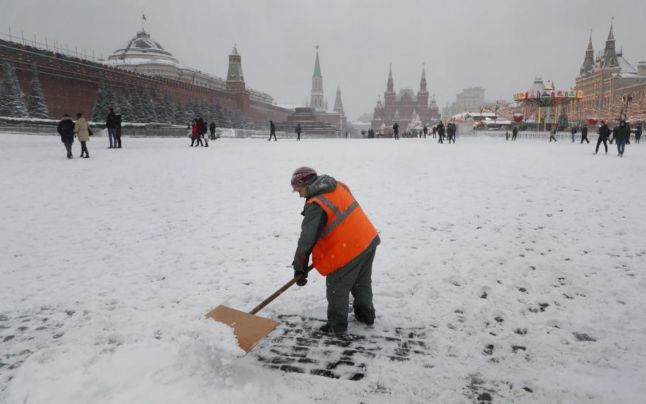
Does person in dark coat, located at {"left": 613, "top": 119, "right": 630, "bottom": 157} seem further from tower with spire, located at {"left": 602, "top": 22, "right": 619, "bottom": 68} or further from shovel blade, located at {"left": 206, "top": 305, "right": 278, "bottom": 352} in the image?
tower with spire, located at {"left": 602, "top": 22, "right": 619, "bottom": 68}

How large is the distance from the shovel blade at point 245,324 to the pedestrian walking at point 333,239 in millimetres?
472

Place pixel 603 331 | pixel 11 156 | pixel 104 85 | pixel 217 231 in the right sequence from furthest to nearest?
pixel 104 85 → pixel 11 156 → pixel 217 231 → pixel 603 331

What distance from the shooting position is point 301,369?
2912 mm

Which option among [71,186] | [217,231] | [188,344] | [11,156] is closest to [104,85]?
[11,156]

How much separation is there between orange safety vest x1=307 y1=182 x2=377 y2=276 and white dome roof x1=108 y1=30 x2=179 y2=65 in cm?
8880

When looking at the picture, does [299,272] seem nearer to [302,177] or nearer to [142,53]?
[302,177]

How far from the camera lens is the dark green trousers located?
3.28 metres

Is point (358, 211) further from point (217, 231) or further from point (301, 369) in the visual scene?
point (217, 231)

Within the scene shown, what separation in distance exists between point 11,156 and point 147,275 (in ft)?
42.6

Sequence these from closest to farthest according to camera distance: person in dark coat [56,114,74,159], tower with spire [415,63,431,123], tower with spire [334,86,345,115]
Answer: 1. person in dark coat [56,114,74,159]
2. tower with spire [415,63,431,123]
3. tower with spire [334,86,345,115]

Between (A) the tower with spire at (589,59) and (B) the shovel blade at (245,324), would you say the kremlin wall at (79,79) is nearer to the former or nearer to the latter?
(B) the shovel blade at (245,324)

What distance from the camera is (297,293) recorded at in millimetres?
4227

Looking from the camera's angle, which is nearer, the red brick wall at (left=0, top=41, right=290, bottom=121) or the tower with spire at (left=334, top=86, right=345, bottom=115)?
the red brick wall at (left=0, top=41, right=290, bottom=121)

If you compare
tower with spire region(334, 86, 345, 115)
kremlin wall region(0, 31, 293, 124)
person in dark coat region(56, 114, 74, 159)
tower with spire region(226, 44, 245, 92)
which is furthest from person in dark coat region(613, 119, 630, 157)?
tower with spire region(334, 86, 345, 115)
